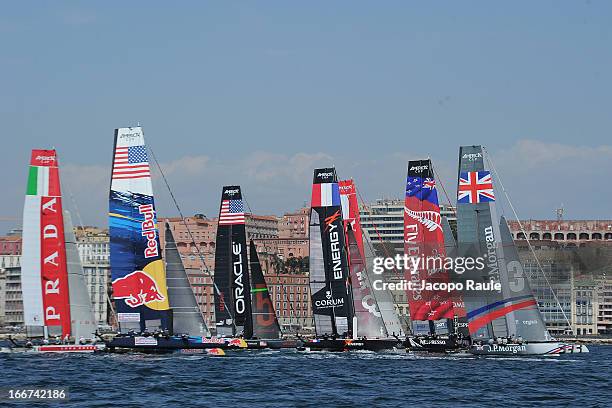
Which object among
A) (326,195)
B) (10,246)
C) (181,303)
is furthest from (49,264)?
(10,246)

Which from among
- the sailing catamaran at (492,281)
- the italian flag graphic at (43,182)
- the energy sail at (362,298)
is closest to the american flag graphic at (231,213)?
the energy sail at (362,298)

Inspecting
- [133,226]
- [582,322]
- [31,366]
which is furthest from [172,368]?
[582,322]

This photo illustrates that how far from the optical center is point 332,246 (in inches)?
2482

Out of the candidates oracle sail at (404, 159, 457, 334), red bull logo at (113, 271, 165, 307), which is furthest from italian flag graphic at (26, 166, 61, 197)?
oracle sail at (404, 159, 457, 334)

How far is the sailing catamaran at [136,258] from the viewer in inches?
2203

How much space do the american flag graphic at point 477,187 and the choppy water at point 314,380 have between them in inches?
275

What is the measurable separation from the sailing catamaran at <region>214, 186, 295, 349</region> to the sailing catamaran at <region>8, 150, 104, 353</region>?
9.97 meters

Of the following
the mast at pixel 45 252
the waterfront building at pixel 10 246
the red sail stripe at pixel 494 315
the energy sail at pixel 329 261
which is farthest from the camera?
the waterfront building at pixel 10 246

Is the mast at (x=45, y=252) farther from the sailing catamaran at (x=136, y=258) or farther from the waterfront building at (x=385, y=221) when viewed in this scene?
the waterfront building at (x=385, y=221)

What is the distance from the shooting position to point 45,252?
58.2 meters

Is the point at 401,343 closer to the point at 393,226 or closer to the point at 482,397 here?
the point at 482,397

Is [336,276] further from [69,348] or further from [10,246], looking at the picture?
[10,246]

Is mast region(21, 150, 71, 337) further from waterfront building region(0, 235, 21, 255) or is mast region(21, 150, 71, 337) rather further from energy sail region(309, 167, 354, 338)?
waterfront building region(0, 235, 21, 255)

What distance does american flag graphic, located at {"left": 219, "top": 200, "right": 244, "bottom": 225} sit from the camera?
2731 inches
